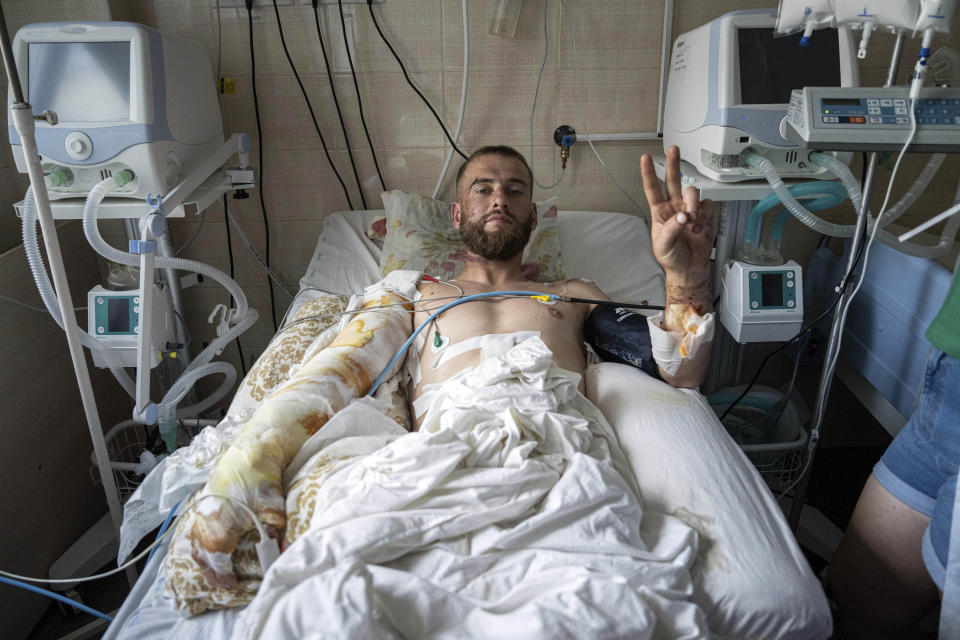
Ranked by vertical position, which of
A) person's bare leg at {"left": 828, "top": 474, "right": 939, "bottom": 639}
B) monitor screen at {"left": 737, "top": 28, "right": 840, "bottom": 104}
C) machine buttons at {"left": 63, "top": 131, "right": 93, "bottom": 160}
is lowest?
person's bare leg at {"left": 828, "top": 474, "right": 939, "bottom": 639}

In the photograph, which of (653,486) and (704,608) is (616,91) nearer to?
(653,486)

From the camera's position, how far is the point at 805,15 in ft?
4.00

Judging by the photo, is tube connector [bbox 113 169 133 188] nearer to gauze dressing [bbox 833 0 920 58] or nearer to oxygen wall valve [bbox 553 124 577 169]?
oxygen wall valve [bbox 553 124 577 169]

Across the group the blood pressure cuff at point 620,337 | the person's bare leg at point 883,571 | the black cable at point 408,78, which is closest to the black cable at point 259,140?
the black cable at point 408,78

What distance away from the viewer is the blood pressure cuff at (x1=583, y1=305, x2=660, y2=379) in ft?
4.96

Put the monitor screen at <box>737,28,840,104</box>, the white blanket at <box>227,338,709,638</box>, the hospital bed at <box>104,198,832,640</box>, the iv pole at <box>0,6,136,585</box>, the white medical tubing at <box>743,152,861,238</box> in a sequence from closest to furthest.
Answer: the white blanket at <box>227,338,709,638</box>, the hospital bed at <box>104,198,832,640</box>, the iv pole at <box>0,6,136,585</box>, the white medical tubing at <box>743,152,861,238</box>, the monitor screen at <box>737,28,840,104</box>

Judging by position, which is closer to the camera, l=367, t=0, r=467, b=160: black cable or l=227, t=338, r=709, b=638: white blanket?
l=227, t=338, r=709, b=638: white blanket

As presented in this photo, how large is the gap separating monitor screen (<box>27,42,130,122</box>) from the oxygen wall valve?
4.08ft

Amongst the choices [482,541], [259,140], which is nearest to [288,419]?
[482,541]

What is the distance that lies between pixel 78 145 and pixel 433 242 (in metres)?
0.96

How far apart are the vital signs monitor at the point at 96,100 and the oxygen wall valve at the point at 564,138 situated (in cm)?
117

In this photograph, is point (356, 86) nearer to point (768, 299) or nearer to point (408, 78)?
point (408, 78)

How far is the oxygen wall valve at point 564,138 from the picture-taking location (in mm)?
2092

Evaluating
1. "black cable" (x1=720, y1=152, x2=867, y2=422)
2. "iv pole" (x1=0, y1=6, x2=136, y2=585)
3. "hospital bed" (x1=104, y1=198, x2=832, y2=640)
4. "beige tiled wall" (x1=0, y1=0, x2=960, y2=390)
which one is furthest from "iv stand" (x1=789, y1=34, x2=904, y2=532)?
"iv pole" (x1=0, y1=6, x2=136, y2=585)
